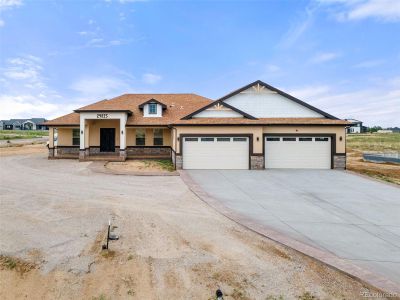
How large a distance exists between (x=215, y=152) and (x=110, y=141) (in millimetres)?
10564

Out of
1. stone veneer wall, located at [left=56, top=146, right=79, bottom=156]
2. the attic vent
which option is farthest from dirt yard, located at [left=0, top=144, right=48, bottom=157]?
the attic vent

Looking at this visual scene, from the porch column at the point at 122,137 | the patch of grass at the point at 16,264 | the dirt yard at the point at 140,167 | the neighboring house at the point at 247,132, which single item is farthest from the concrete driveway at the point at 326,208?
the porch column at the point at 122,137

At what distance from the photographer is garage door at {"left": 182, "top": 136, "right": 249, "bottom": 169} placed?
19.1 metres

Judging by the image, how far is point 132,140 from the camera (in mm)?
23891

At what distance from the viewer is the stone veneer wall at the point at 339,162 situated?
19.2 m

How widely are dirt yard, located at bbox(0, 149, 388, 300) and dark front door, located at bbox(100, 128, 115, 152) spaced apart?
14.0 metres

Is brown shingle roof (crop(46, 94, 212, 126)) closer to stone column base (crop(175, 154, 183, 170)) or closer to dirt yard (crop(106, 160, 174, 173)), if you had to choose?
dirt yard (crop(106, 160, 174, 173))

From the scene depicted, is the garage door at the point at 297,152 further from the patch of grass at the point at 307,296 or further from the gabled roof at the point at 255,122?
the patch of grass at the point at 307,296

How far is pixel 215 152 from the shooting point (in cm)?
1911

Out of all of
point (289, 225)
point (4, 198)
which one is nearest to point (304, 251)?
point (289, 225)

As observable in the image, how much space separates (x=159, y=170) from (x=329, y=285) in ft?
46.4

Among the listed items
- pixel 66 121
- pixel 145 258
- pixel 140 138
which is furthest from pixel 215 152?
pixel 66 121

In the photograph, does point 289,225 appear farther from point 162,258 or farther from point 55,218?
point 55,218

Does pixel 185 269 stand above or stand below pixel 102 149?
below
